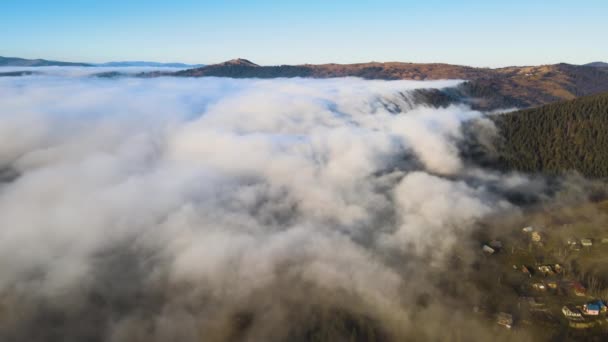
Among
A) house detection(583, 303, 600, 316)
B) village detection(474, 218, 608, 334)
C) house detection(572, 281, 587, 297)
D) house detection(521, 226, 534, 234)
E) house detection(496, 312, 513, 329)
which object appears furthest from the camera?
house detection(521, 226, 534, 234)

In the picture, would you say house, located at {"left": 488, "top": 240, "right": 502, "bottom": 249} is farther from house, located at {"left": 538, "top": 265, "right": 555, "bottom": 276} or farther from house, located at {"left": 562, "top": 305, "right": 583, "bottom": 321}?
house, located at {"left": 562, "top": 305, "right": 583, "bottom": 321}

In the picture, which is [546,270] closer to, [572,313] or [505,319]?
[572,313]

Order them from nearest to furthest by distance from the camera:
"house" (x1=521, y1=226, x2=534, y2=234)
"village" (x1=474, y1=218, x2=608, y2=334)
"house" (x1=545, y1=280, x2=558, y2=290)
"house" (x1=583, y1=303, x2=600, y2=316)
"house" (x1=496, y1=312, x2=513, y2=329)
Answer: "house" (x1=496, y1=312, x2=513, y2=329) < "house" (x1=583, y1=303, x2=600, y2=316) < "village" (x1=474, y1=218, x2=608, y2=334) < "house" (x1=545, y1=280, x2=558, y2=290) < "house" (x1=521, y1=226, x2=534, y2=234)

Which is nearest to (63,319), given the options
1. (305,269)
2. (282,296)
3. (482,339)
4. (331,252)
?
(282,296)

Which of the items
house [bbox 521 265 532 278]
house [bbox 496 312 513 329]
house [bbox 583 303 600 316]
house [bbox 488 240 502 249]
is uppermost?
house [bbox 583 303 600 316]

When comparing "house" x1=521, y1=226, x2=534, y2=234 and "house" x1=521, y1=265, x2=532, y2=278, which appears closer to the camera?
"house" x1=521, y1=265, x2=532, y2=278

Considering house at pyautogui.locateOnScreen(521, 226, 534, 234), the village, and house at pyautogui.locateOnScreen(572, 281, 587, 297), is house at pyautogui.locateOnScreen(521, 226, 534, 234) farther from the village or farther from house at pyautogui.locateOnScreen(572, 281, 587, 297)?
house at pyautogui.locateOnScreen(572, 281, 587, 297)

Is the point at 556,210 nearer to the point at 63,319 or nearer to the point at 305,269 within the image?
the point at 305,269

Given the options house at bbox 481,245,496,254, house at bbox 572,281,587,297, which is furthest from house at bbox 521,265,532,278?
house at bbox 481,245,496,254

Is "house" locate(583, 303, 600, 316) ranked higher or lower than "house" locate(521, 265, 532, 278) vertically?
higher
